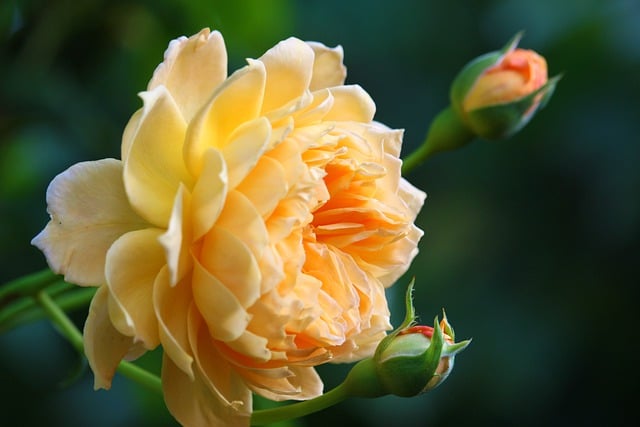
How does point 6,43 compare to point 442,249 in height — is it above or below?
above

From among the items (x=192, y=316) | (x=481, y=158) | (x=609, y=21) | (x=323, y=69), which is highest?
(x=323, y=69)

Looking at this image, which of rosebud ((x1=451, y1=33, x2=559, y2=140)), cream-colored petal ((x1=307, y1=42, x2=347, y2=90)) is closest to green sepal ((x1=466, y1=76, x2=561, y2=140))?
rosebud ((x1=451, y1=33, x2=559, y2=140))

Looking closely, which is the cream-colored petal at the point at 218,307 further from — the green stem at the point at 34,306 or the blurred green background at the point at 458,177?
the blurred green background at the point at 458,177

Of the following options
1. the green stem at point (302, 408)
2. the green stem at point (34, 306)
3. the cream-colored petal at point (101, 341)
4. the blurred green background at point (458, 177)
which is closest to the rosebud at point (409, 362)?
the green stem at point (302, 408)

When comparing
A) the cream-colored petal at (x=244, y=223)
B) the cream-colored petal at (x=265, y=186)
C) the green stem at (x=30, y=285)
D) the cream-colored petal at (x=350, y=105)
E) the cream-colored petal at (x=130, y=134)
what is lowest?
the green stem at (x=30, y=285)

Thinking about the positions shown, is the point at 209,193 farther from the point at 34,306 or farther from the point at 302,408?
the point at 34,306

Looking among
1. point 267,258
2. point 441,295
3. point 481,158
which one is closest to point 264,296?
point 267,258

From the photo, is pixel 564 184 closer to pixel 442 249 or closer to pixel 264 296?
pixel 442 249
